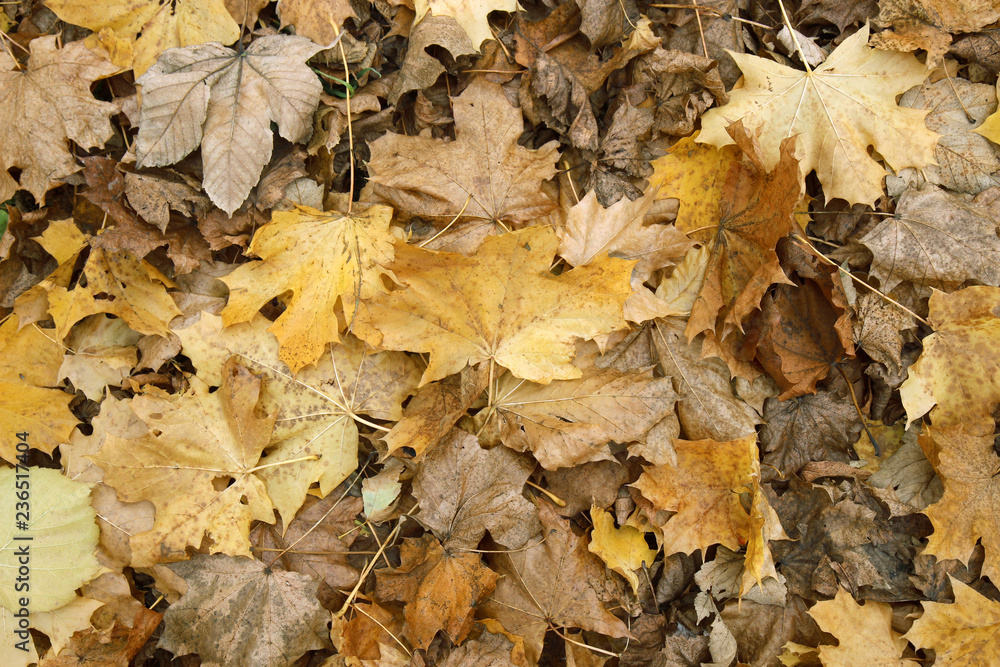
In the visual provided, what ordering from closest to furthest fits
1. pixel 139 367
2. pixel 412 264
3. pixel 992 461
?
pixel 412 264, pixel 992 461, pixel 139 367

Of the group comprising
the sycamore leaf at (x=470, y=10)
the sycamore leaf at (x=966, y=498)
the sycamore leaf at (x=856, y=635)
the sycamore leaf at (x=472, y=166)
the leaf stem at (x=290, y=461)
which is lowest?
the sycamore leaf at (x=856, y=635)

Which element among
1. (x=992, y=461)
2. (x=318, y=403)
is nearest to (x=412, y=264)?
(x=318, y=403)

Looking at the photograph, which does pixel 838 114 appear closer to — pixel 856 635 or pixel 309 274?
pixel 856 635

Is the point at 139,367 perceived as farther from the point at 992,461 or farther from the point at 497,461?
the point at 992,461

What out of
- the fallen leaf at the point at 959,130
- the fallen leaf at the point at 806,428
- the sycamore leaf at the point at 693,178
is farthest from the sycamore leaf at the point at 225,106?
the fallen leaf at the point at 959,130

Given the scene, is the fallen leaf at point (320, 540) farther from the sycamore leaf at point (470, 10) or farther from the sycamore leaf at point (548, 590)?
the sycamore leaf at point (470, 10)

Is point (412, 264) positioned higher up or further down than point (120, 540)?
higher up

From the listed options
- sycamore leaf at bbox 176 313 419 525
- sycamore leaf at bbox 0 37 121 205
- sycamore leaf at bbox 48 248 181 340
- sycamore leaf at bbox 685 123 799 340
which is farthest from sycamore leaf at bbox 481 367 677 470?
sycamore leaf at bbox 0 37 121 205

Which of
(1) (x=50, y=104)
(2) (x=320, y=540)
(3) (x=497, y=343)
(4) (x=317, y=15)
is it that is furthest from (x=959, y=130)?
(1) (x=50, y=104)
